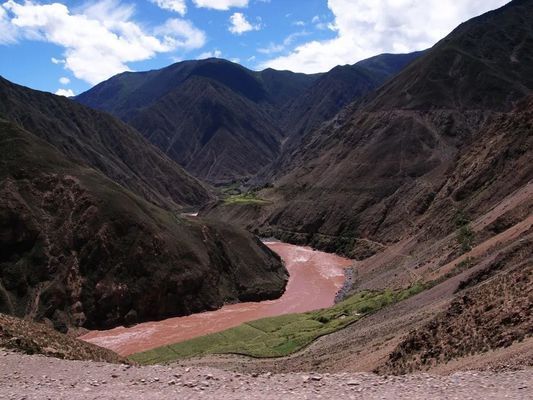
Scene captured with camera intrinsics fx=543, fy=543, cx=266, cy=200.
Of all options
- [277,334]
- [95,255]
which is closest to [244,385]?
[277,334]

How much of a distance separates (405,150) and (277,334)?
76517 mm

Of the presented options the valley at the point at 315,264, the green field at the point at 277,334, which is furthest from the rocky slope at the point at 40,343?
the green field at the point at 277,334

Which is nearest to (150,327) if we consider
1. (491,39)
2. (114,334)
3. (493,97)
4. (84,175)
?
(114,334)

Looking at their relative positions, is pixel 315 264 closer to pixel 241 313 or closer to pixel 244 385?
pixel 241 313

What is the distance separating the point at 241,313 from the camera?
62000 millimetres

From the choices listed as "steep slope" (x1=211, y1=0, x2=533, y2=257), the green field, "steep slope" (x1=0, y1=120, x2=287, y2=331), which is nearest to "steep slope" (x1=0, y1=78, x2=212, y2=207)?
"steep slope" (x1=211, y1=0, x2=533, y2=257)

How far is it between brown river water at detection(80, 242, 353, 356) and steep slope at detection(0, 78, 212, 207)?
249 ft

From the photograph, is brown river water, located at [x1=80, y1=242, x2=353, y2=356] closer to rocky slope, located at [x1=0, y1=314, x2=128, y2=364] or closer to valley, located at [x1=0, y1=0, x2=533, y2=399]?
valley, located at [x1=0, y1=0, x2=533, y2=399]

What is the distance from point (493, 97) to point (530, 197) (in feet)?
271

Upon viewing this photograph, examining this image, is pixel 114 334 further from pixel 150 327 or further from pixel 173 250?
pixel 173 250

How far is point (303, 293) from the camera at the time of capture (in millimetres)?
70188

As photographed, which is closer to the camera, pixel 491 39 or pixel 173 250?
pixel 173 250

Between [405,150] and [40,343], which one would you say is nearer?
[40,343]

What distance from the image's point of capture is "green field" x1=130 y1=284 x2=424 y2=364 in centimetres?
3946
